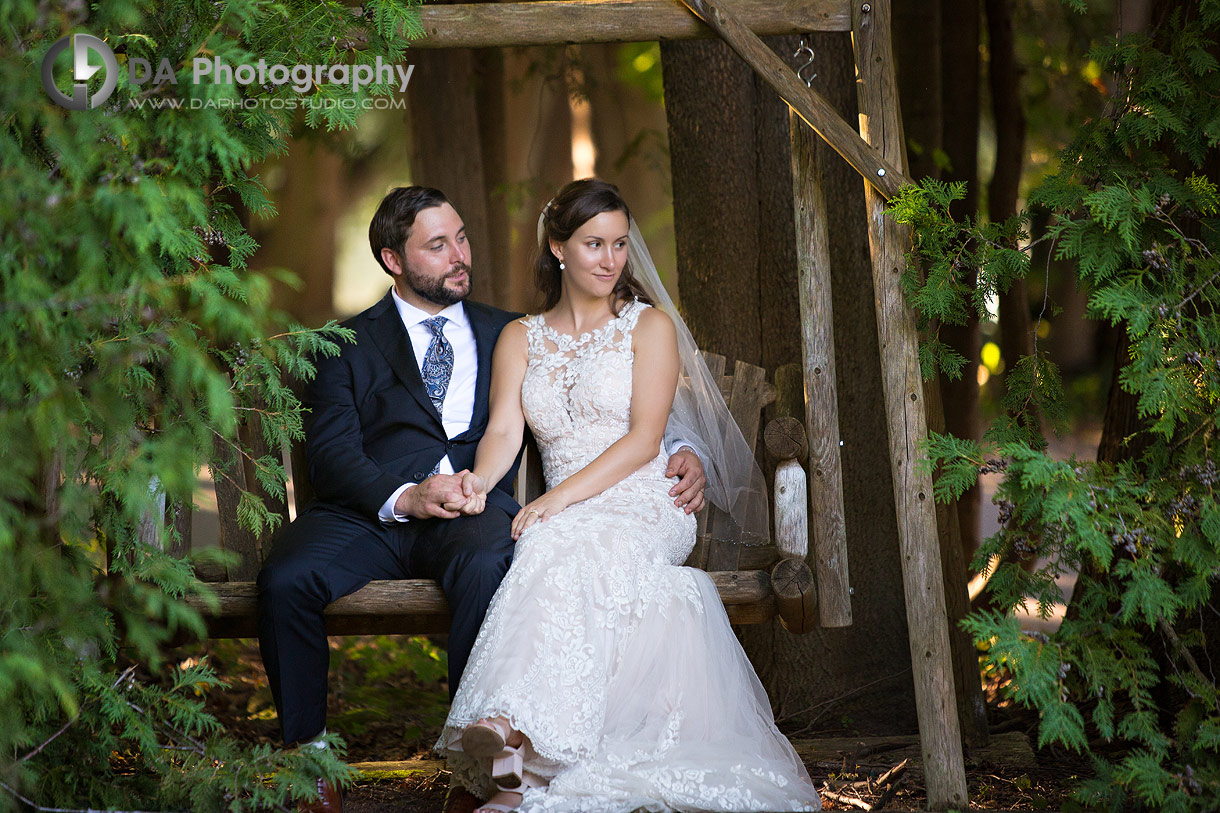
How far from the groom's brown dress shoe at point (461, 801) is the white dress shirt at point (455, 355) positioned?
117 cm

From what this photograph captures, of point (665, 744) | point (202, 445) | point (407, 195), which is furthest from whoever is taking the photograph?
point (407, 195)

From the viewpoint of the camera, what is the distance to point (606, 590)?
10.8 feet

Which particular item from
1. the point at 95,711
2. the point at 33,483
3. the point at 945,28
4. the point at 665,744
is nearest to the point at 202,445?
the point at 33,483

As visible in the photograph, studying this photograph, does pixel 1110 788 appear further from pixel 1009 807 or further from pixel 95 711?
pixel 95 711

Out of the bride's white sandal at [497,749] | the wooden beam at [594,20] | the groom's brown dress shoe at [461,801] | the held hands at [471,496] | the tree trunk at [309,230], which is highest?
the tree trunk at [309,230]

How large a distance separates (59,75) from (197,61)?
34 centimetres

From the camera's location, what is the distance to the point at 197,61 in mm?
2758

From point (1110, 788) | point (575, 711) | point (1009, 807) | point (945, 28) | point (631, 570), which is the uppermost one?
point (945, 28)

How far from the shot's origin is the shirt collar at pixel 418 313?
4.14 metres

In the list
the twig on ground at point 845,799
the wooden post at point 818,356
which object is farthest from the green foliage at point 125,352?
the twig on ground at point 845,799

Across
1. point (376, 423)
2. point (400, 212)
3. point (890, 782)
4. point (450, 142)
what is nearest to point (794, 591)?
point (890, 782)

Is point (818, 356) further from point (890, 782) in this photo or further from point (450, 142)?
point (450, 142)

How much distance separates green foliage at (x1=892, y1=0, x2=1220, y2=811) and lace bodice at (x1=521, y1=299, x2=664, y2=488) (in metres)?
1.05

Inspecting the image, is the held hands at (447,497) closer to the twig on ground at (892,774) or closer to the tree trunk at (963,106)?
the twig on ground at (892,774)
